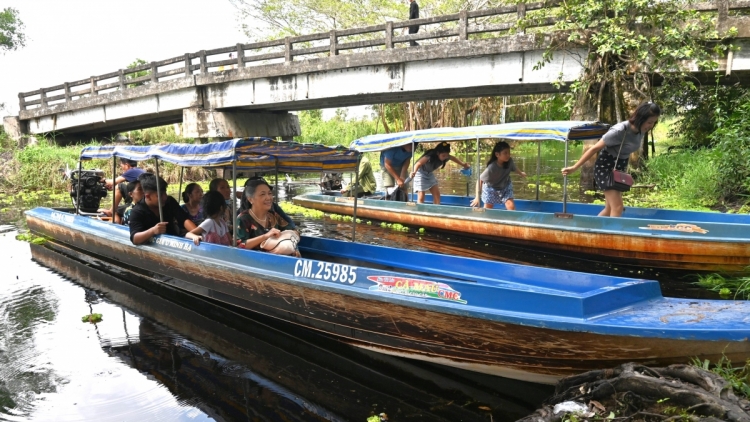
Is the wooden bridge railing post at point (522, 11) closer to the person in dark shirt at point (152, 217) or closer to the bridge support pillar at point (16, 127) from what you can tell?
the person in dark shirt at point (152, 217)

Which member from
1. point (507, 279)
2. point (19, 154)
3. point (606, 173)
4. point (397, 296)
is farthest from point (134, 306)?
point (19, 154)

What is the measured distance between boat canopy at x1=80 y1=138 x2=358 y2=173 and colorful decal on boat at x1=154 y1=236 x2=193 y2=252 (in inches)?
39.9

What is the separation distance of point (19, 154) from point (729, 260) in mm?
23035

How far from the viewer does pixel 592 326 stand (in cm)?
383

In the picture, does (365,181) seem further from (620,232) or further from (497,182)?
(620,232)

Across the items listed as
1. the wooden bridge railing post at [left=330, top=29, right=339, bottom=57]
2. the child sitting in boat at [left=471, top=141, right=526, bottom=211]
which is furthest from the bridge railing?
the child sitting in boat at [left=471, top=141, right=526, bottom=211]

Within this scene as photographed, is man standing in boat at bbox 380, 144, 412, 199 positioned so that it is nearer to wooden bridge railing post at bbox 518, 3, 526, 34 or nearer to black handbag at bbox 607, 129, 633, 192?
black handbag at bbox 607, 129, 633, 192

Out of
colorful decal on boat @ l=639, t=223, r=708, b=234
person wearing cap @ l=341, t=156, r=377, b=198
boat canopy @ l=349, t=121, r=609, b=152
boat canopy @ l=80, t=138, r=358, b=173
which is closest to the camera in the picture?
boat canopy @ l=80, t=138, r=358, b=173

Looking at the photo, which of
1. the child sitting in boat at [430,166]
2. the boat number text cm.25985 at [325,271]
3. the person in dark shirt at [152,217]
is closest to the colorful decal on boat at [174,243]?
the person in dark shirt at [152,217]

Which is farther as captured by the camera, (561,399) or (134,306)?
(134,306)

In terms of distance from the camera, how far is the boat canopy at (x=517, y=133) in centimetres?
838

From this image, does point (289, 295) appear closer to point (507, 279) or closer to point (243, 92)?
point (507, 279)

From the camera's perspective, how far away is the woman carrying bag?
693 centimetres

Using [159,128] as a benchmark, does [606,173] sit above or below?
below
